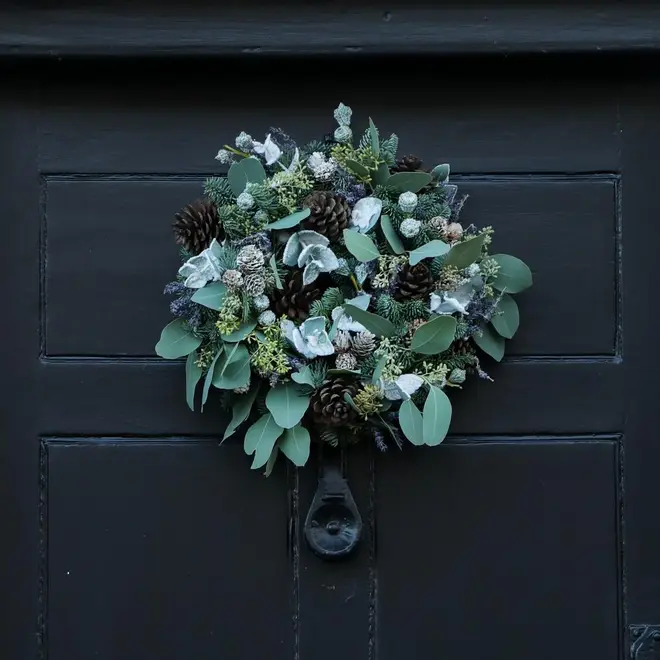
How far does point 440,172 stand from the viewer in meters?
1.14

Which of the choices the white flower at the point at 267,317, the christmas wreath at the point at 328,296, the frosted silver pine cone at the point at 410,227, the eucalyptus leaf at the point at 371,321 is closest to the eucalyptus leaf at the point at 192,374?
the christmas wreath at the point at 328,296

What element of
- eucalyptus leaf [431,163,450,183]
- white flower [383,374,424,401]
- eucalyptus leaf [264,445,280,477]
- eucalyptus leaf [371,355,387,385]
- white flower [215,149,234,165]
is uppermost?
white flower [215,149,234,165]

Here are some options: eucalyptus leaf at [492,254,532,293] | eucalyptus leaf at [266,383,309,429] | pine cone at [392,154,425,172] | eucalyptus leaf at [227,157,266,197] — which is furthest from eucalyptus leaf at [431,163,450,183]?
eucalyptus leaf at [266,383,309,429]

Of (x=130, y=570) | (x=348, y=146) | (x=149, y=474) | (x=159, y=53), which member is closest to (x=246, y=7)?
(x=159, y=53)

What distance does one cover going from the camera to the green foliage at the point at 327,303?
42.0 inches

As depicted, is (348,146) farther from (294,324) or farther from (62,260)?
(62,260)

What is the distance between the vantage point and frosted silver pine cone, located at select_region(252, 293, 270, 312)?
1059 mm

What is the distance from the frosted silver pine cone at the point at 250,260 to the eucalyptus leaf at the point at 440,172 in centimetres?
26

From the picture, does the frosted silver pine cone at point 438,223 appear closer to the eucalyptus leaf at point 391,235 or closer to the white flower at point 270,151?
the eucalyptus leaf at point 391,235

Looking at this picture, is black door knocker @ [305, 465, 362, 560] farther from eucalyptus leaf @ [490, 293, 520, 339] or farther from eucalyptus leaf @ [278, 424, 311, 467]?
eucalyptus leaf @ [490, 293, 520, 339]

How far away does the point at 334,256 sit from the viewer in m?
1.07

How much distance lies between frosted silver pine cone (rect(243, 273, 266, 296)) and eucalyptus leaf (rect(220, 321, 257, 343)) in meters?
0.04

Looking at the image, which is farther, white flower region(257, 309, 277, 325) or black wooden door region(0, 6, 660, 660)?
black wooden door region(0, 6, 660, 660)
